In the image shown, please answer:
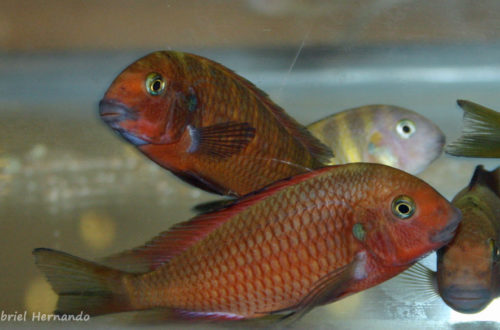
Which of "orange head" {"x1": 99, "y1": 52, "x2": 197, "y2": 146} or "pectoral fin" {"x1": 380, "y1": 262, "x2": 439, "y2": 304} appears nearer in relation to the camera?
"orange head" {"x1": 99, "y1": 52, "x2": 197, "y2": 146}

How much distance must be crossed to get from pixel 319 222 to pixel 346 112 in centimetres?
59

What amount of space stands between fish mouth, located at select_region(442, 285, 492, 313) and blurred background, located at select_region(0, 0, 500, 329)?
1.80 feet

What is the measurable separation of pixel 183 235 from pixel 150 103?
269mm

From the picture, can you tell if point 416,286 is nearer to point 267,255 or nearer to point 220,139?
point 267,255

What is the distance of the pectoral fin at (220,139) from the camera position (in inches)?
38.7

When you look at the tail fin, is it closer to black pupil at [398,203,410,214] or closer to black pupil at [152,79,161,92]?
black pupil at [152,79,161,92]

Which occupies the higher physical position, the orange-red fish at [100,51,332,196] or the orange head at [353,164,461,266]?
the orange-red fish at [100,51,332,196]

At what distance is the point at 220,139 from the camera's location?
0.99 meters

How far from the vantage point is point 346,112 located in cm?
142

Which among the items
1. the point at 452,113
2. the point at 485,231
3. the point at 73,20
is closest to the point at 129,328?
the point at 485,231

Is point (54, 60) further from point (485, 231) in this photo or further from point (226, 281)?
point (485, 231)

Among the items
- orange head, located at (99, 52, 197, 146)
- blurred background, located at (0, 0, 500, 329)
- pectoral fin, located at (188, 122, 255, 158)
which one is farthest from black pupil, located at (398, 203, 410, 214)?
blurred background, located at (0, 0, 500, 329)

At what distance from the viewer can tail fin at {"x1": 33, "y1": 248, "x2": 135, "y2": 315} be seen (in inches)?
36.9

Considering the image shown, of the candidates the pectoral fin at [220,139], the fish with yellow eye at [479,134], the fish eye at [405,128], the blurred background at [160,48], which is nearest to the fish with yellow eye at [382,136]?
the fish eye at [405,128]
